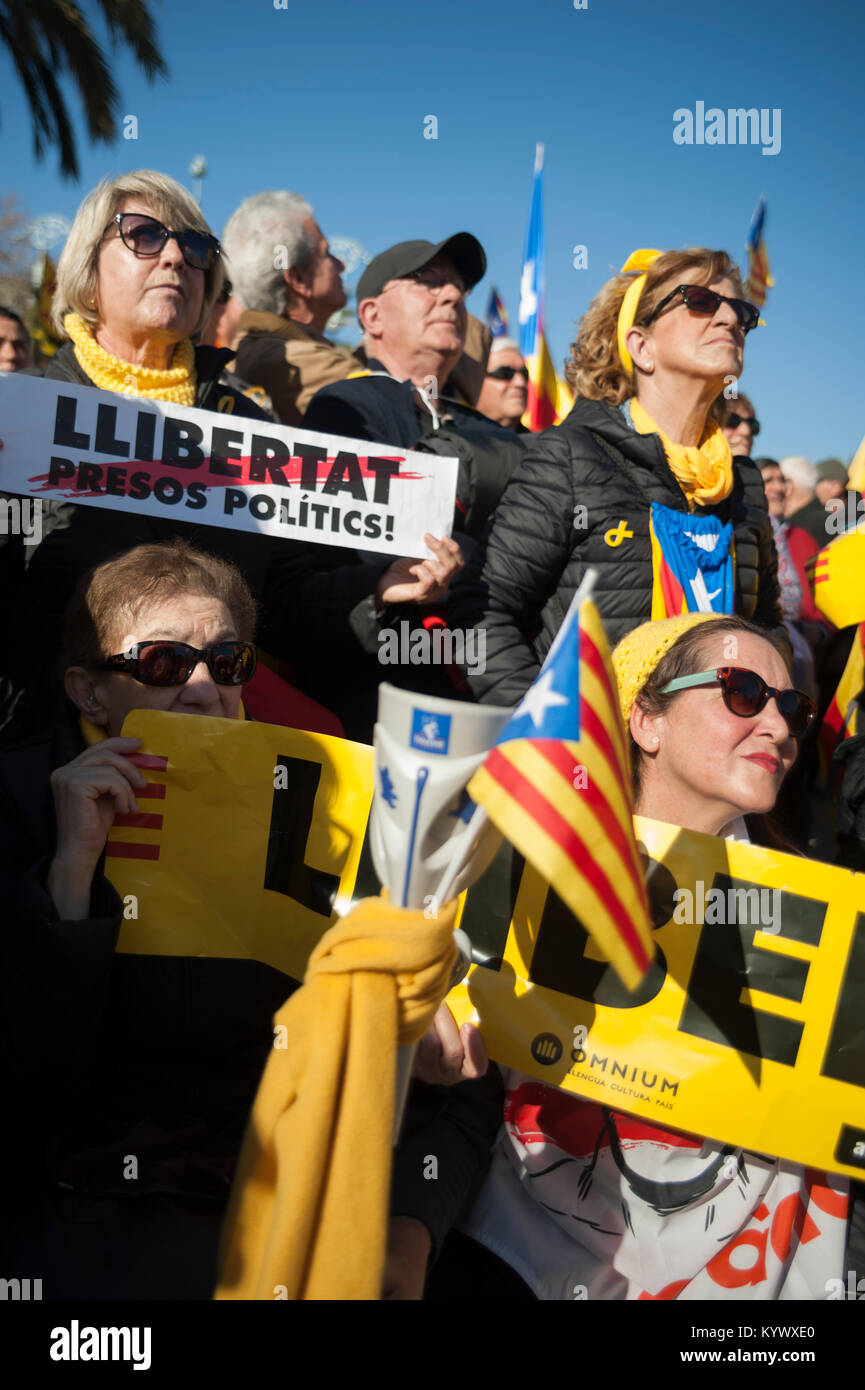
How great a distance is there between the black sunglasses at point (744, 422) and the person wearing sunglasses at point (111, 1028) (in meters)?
4.02

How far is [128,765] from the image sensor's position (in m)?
2.19

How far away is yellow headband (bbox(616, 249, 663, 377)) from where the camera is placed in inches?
141

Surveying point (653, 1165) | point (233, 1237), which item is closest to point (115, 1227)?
point (233, 1237)

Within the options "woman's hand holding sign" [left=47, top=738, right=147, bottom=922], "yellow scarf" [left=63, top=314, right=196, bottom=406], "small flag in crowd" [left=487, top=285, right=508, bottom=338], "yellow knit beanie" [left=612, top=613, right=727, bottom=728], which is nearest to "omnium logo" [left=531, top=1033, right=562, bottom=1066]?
"yellow knit beanie" [left=612, top=613, right=727, bottom=728]

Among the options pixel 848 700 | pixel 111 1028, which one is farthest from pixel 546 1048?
pixel 848 700

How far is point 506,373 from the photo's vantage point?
6.05 meters

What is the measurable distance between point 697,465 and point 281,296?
7.45ft

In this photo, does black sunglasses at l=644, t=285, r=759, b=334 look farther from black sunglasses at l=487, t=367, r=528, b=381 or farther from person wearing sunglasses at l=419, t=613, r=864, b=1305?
black sunglasses at l=487, t=367, r=528, b=381

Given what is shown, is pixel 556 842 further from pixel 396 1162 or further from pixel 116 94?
pixel 116 94

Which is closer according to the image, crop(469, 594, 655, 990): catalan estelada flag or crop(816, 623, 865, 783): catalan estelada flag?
crop(469, 594, 655, 990): catalan estelada flag

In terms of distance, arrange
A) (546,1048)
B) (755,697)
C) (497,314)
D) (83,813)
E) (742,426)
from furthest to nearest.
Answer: (497,314), (742,426), (755,697), (546,1048), (83,813)

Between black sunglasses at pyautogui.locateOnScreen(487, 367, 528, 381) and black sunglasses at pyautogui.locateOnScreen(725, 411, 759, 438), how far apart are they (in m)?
1.15

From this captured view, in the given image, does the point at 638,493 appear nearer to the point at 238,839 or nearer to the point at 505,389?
the point at 238,839

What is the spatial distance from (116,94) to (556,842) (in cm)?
979
